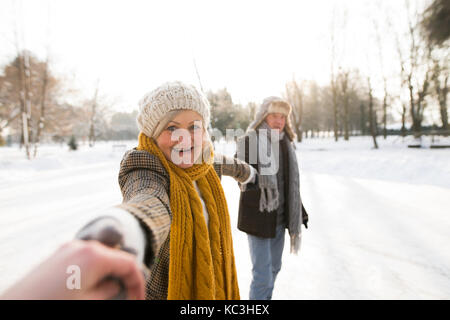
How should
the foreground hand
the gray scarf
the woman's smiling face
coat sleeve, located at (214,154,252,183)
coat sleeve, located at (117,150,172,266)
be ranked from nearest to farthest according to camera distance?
the foreground hand < coat sleeve, located at (117,150,172,266) < the woman's smiling face < coat sleeve, located at (214,154,252,183) < the gray scarf

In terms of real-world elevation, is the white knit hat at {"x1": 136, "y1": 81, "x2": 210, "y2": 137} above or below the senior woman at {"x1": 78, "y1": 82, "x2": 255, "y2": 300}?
above

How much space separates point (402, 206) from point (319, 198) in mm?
1629

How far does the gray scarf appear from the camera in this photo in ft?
6.93

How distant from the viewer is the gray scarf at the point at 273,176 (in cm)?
211

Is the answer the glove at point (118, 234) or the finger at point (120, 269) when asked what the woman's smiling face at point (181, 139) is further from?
the finger at point (120, 269)

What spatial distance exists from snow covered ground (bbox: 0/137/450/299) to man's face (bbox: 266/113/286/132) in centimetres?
170

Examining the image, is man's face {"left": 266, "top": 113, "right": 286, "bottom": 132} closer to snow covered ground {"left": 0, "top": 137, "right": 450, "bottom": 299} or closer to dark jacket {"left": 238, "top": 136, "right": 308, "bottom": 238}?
dark jacket {"left": 238, "top": 136, "right": 308, "bottom": 238}

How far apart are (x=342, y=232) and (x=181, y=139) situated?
354 cm

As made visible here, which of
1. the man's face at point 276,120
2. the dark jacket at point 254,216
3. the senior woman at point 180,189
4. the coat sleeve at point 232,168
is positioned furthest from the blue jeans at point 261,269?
the man's face at point 276,120

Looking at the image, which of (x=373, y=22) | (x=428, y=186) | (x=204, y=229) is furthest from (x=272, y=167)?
(x=373, y=22)

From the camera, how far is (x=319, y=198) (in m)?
5.61

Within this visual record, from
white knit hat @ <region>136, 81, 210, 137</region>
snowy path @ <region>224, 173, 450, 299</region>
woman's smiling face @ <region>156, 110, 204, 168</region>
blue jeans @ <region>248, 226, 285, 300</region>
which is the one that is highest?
white knit hat @ <region>136, 81, 210, 137</region>

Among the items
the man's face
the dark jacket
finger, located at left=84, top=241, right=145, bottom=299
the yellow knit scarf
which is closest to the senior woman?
the yellow knit scarf

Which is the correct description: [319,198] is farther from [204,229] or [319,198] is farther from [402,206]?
[204,229]
